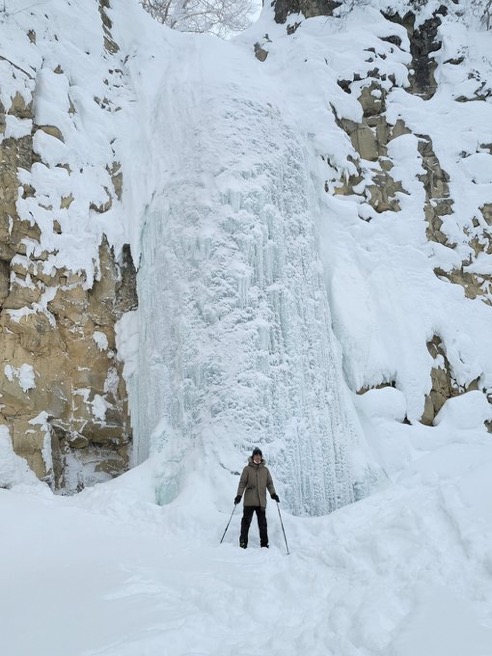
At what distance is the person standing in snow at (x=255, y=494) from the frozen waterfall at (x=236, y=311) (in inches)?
34.8

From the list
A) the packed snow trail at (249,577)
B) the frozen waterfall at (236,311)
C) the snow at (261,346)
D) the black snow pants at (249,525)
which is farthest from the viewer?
the frozen waterfall at (236,311)

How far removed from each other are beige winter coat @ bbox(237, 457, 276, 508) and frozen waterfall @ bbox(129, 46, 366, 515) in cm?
88

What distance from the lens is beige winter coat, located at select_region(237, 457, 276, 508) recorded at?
5.75 meters

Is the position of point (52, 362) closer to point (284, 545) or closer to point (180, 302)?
point (180, 302)

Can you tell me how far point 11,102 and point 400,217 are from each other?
266 inches

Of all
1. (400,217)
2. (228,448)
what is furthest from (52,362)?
(400,217)

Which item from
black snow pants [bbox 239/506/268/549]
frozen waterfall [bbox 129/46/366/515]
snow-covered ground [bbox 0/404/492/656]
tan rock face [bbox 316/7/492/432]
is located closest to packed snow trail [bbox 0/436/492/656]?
snow-covered ground [bbox 0/404/492/656]

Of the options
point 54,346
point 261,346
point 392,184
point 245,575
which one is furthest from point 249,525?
point 392,184

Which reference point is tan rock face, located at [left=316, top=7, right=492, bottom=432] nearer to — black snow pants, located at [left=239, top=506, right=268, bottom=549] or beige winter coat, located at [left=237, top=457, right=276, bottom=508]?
beige winter coat, located at [left=237, top=457, right=276, bottom=508]

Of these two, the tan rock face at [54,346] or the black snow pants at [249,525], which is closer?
the black snow pants at [249,525]

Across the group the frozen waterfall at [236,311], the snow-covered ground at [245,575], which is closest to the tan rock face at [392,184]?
the frozen waterfall at [236,311]

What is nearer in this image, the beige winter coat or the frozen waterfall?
the beige winter coat

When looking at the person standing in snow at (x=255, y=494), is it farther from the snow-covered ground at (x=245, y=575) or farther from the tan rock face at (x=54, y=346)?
the tan rock face at (x=54, y=346)

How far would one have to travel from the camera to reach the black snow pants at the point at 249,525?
18.3 feet
